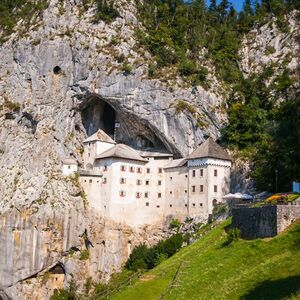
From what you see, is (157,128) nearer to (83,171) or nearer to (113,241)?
(83,171)

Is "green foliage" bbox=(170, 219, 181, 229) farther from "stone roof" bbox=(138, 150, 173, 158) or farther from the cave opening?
the cave opening

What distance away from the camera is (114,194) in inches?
2835

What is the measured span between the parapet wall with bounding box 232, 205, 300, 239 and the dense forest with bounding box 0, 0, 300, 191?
61.3 feet

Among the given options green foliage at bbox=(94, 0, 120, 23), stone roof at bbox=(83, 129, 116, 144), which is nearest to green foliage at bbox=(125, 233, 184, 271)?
stone roof at bbox=(83, 129, 116, 144)

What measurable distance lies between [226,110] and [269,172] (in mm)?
16503

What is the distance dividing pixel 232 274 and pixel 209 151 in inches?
1375

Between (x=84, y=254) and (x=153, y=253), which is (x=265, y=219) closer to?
(x=153, y=253)

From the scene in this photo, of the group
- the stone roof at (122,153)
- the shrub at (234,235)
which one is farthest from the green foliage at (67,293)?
the shrub at (234,235)

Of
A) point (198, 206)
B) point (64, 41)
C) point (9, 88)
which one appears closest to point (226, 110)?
point (198, 206)

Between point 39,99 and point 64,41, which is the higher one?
point 64,41

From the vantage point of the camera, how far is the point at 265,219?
39000 mm

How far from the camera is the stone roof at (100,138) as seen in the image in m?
76.1

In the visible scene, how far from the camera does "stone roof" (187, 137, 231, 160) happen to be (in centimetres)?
6769

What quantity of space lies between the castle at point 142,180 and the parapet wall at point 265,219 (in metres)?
26.2
